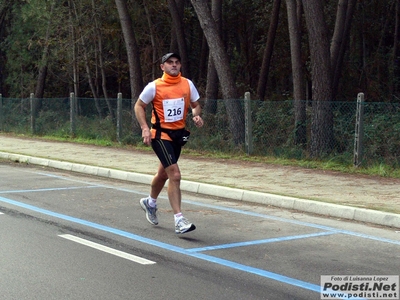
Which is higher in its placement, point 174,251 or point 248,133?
point 248,133

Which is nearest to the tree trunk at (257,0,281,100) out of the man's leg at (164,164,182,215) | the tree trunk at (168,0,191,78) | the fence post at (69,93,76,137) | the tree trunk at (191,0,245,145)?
the tree trunk at (168,0,191,78)

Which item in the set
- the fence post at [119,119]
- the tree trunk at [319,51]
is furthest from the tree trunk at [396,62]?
the tree trunk at [319,51]

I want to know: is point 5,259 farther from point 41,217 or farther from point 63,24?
point 63,24

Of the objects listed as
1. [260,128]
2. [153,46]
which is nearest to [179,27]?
[153,46]

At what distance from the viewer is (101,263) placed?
21.5ft

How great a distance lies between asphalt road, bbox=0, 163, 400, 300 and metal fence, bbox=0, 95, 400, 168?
5007 millimetres

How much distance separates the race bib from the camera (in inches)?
308

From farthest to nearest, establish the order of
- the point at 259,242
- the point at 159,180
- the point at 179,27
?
the point at 179,27, the point at 159,180, the point at 259,242

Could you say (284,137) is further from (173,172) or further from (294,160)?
(173,172)

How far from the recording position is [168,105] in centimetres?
782

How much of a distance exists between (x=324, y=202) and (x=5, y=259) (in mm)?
4877

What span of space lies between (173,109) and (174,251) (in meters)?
1.71

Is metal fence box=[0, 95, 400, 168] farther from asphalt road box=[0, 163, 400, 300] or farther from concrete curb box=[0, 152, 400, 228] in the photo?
asphalt road box=[0, 163, 400, 300]

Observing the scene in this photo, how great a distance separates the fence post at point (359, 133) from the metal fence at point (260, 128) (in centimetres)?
2
